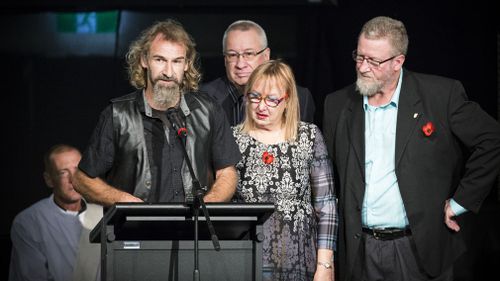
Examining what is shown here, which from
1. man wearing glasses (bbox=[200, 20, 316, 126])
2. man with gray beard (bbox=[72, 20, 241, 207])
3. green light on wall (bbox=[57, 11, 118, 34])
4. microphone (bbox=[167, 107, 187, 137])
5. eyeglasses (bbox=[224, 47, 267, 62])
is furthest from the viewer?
green light on wall (bbox=[57, 11, 118, 34])

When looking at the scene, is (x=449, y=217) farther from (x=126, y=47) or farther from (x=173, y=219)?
(x=126, y=47)

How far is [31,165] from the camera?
20.4 ft

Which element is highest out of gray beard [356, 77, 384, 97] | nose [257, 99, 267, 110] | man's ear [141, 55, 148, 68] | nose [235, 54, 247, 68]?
nose [235, 54, 247, 68]

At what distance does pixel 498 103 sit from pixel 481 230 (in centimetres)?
87

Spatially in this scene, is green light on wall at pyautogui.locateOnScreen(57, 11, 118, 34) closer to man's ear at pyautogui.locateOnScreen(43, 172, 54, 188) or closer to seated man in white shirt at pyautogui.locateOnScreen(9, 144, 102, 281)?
seated man in white shirt at pyautogui.locateOnScreen(9, 144, 102, 281)

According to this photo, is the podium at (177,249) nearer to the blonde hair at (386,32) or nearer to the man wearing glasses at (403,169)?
the man wearing glasses at (403,169)

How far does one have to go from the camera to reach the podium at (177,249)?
10.8 ft

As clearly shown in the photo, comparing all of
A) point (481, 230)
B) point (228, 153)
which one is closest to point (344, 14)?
point (481, 230)

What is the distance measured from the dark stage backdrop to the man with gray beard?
1.88m

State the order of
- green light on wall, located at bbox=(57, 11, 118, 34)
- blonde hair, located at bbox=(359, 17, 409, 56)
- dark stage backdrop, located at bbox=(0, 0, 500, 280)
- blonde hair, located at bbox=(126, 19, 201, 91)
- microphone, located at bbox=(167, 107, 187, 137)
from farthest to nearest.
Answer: green light on wall, located at bbox=(57, 11, 118, 34) < dark stage backdrop, located at bbox=(0, 0, 500, 280) < blonde hair, located at bbox=(359, 17, 409, 56) < blonde hair, located at bbox=(126, 19, 201, 91) < microphone, located at bbox=(167, 107, 187, 137)

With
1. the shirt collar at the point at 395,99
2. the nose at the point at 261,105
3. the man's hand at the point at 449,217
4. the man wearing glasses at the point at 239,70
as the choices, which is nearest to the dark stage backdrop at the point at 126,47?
the man wearing glasses at the point at 239,70

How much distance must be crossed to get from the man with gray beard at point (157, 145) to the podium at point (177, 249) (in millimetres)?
748

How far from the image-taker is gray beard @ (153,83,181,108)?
4.18 m

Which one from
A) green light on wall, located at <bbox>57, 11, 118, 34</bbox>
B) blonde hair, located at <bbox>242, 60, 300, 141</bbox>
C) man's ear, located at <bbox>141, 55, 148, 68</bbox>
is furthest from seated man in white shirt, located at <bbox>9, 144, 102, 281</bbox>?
blonde hair, located at <bbox>242, 60, 300, 141</bbox>
